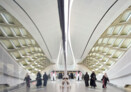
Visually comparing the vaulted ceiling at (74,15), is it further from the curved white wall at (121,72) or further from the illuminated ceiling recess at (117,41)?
the curved white wall at (121,72)

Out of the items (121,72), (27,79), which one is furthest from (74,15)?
(27,79)

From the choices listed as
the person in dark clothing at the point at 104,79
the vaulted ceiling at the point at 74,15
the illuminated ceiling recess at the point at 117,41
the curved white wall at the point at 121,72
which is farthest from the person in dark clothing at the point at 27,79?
the curved white wall at the point at 121,72

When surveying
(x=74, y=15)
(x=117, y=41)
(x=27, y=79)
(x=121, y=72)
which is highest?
(x=74, y=15)

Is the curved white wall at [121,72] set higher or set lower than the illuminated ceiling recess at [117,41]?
lower

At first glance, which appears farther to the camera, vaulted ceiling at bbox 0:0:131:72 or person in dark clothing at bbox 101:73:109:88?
vaulted ceiling at bbox 0:0:131:72

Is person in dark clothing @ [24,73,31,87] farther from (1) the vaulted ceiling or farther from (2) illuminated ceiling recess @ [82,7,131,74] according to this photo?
(2) illuminated ceiling recess @ [82,7,131,74]

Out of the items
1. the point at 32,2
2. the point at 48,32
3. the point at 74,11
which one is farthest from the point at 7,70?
the point at 48,32

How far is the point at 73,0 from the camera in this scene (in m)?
9.58

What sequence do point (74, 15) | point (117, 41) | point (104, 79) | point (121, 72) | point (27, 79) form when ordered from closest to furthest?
point (27, 79) → point (104, 79) → point (121, 72) → point (74, 15) → point (117, 41)

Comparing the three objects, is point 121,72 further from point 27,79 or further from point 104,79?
point 27,79

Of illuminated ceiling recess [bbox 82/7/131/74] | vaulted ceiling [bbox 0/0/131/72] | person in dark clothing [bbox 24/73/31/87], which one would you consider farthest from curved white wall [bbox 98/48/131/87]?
person in dark clothing [bbox 24/73/31/87]

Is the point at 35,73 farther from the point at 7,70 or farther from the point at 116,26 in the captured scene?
the point at 116,26

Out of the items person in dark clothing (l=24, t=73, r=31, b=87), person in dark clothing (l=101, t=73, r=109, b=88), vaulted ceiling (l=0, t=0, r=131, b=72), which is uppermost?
vaulted ceiling (l=0, t=0, r=131, b=72)

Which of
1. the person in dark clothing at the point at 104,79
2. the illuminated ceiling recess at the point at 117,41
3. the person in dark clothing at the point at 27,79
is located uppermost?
the illuminated ceiling recess at the point at 117,41
